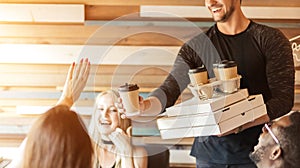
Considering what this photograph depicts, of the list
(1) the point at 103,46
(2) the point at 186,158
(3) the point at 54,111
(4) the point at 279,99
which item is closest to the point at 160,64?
(1) the point at 103,46

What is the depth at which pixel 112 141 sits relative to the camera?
222cm

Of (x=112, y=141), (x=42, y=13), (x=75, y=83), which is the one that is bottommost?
(x=112, y=141)

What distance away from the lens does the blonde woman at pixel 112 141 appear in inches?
88.2

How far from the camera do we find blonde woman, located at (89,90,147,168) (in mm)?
2240

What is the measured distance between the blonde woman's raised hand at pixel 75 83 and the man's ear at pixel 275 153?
0.75 m

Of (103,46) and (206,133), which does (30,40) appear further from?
(206,133)

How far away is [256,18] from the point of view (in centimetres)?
280

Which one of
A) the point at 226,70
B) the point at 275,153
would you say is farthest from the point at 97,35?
the point at 275,153

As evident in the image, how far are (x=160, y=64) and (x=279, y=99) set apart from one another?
1.02 meters

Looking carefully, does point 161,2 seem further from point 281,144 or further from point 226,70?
point 281,144

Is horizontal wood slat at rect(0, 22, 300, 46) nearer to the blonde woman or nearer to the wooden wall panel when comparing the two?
the wooden wall panel

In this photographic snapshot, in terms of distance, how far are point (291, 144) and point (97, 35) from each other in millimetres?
1504

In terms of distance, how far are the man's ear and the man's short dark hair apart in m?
0.01

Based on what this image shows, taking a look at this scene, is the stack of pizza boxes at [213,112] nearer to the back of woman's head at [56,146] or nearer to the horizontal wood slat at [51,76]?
the back of woman's head at [56,146]
